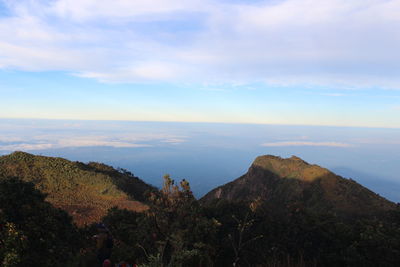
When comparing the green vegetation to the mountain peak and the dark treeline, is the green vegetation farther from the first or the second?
the mountain peak

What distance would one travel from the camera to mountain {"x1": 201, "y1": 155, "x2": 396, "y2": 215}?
40.0m

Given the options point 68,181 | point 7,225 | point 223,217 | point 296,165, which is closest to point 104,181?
point 68,181

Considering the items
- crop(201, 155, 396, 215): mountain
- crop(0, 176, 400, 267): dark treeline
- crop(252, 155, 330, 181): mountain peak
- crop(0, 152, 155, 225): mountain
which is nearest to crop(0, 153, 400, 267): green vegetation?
crop(0, 176, 400, 267): dark treeline

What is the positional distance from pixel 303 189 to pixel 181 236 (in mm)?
43627

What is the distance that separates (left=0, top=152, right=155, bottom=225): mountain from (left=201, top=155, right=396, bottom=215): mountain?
39.2ft

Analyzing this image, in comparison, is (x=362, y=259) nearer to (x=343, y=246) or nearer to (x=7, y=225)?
(x=343, y=246)

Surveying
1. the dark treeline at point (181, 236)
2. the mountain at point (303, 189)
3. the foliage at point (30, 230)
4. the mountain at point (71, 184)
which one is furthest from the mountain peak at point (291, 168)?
the foliage at point (30, 230)

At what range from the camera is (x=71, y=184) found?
3378 centimetres

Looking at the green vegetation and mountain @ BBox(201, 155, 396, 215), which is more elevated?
the green vegetation

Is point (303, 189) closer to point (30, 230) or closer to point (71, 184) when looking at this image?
point (71, 184)

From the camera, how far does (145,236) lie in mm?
11219

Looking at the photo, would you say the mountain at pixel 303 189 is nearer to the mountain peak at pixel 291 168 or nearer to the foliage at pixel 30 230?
the mountain peak at pixel 291 168

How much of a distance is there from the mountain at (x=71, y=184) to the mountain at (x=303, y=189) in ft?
39.2

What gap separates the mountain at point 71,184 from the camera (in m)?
28.9
